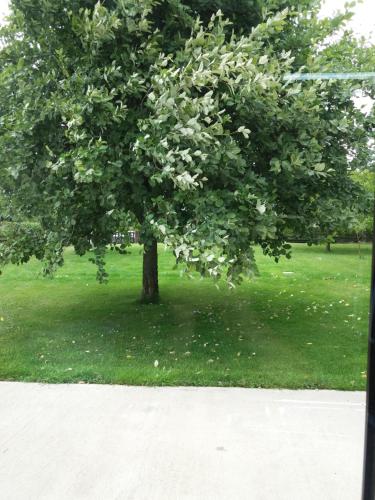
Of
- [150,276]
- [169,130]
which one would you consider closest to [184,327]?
[150,276]

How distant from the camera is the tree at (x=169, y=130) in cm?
256

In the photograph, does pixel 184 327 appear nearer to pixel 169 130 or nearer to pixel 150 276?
pixel 150 276

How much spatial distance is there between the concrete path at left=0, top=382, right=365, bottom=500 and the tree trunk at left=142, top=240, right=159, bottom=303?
42.6 inches

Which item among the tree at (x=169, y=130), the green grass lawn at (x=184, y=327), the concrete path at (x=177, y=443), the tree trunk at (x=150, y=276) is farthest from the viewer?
the tree trunk at (x=150, y=276)

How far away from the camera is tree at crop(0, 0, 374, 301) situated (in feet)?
8.39

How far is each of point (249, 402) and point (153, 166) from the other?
1.40 meters

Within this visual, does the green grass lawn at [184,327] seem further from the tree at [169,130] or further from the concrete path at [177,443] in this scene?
the tree at [169,130]

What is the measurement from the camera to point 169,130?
258cm

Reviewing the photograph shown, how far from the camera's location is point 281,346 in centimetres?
339

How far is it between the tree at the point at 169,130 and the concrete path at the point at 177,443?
74cm

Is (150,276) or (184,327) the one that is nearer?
(184,327)

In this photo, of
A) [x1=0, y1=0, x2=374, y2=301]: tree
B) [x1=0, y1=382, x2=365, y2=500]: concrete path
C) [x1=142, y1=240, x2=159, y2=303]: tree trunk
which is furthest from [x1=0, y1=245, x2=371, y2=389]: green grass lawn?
[x1=0, y1=0, x2=374, y2=301]: tree

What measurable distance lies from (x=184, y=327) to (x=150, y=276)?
54 centimetres

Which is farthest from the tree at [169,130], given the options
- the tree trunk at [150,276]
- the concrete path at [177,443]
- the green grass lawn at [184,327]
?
the concrete path at [177,443]
